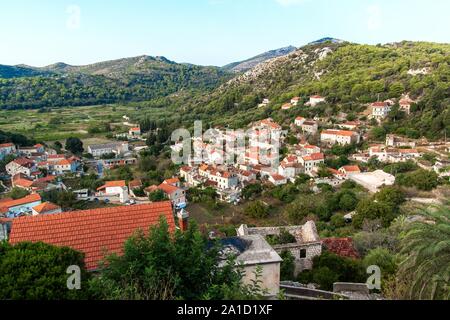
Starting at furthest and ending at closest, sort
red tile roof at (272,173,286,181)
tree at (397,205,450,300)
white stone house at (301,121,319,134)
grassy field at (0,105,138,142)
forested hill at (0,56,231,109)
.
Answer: forested hill at (0,56,231,109) < grassy field at (0,105,138,142) < white stone house at (301,121,319,134) < red tile roof at (272,173,286,181) < tree at (397,205,450,300)

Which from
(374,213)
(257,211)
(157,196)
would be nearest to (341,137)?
(257,211)

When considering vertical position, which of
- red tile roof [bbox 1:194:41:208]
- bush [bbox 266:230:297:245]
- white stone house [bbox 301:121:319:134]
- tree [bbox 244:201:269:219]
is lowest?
tree [bbox 244:201:269:219]

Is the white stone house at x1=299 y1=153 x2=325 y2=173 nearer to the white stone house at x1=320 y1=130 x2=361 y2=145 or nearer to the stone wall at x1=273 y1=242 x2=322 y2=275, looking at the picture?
the white stone house at x1=320 y1=130 x2=361 y2=145

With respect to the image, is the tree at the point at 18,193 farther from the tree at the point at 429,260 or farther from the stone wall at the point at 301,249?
the tree at the point at 429,260

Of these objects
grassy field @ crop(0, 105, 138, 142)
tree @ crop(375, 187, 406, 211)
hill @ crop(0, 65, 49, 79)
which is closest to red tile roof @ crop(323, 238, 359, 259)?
tree @ crop(375, 187, 406, 211)

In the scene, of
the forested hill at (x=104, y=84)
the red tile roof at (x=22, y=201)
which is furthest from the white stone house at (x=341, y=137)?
the forested hill at (x=104, y=84)

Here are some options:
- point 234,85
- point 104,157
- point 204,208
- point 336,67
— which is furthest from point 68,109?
point 204,208

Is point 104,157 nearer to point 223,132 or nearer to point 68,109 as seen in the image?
point 223,132
